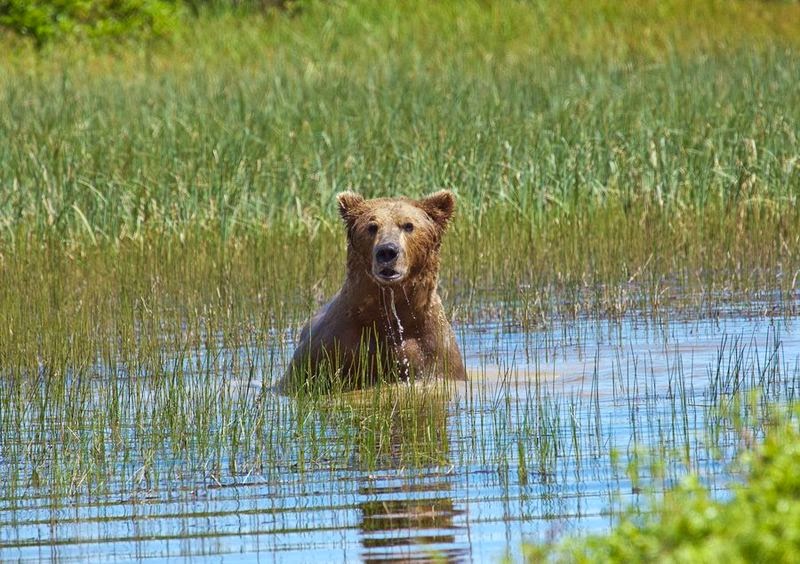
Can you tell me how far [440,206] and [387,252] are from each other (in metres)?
0.88

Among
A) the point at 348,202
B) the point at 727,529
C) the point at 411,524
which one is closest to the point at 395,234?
the point at 348,202

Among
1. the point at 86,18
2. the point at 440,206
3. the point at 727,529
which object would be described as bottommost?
the point at 727,529

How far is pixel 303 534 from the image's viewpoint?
5395 millimetres

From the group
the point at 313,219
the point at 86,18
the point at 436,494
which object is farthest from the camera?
the point at 86,18

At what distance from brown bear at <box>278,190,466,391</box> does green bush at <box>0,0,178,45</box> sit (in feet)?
66.2

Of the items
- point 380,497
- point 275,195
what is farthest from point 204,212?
point 380,497

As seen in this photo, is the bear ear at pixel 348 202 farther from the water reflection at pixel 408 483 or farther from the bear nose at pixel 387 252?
the water reflection at pixel 408 483

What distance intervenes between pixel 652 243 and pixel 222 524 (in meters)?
7.18

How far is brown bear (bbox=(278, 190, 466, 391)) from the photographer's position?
838 cm

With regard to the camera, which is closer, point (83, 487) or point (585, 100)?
point (83, 487)

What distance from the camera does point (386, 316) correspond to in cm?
855

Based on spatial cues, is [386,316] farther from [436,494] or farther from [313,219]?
[313,219]

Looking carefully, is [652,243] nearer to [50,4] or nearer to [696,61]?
[696,61]

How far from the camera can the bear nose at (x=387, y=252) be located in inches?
327
